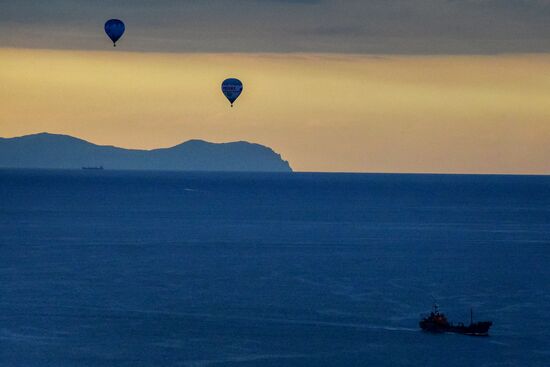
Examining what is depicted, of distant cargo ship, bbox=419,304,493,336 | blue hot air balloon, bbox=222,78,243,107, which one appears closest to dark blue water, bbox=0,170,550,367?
distant cargo ship, bbox=419,304,493,336

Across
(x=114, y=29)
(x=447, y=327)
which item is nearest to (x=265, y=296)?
(x=447, y=327)

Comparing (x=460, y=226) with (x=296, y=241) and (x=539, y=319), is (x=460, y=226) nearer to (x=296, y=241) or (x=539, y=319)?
(x=296, y=241)

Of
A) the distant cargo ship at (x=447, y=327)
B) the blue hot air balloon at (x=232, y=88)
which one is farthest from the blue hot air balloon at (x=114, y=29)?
the distant cargo ship at (x=447, y=327)

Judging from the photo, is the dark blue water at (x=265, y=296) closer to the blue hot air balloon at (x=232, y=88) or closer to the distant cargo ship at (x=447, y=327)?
the distant cargo ship at (x=447, y=327)

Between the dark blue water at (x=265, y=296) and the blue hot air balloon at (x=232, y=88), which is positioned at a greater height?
the blue hot air balloon at (x=232, y=88)

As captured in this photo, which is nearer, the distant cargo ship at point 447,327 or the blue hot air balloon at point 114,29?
the distant cargo ship at point 447,327

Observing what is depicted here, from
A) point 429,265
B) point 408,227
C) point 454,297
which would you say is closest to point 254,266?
point 429,265

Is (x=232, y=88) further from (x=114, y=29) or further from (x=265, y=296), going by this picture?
(x=265, y=296)
